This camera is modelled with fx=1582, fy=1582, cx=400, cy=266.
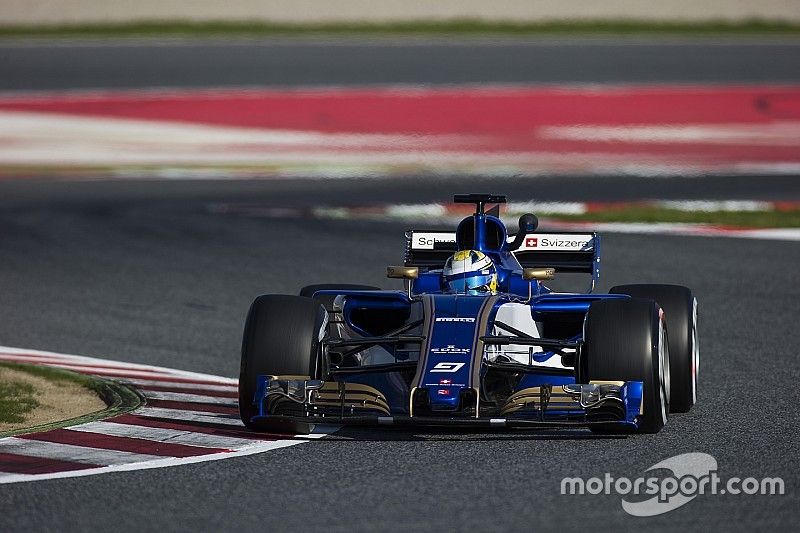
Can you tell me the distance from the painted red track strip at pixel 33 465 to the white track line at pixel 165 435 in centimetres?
70

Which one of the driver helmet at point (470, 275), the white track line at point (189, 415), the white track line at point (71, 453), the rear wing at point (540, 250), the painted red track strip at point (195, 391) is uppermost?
the rear wing at point (540, 250)

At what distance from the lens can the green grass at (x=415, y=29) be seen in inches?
1517

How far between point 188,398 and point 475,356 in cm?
229

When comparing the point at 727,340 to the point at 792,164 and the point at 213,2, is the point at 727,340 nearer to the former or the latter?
the point at 792,164

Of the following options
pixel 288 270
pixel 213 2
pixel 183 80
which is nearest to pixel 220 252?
pixel 288 270

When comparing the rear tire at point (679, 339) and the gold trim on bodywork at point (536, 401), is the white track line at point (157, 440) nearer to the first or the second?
the gold trim on bodywork at point (536, 401)

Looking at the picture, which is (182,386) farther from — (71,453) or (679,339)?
(679,339)

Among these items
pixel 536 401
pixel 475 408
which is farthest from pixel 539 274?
pixel 475 408

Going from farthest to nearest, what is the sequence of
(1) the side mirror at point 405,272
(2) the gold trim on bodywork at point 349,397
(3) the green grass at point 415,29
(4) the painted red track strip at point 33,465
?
(3) the green grass at point 415,29 < (1) the side mirror at point 405,272 < (2) the gold trim on bodywork at point 349,397 < (4) the painted red track strip at point 33,465

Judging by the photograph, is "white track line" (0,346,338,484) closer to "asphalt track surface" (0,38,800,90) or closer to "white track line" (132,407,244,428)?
"white track line" (132,407,244,428)

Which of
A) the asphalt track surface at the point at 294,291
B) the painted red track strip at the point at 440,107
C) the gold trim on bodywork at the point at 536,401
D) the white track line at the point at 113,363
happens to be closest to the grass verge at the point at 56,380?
the white track line at the point at 113,363

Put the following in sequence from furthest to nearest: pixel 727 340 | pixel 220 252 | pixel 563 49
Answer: pixel 563 49 < pixel 220 252 < pixel 727 340

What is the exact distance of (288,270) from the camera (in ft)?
47.0

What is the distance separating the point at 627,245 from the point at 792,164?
7.03m
